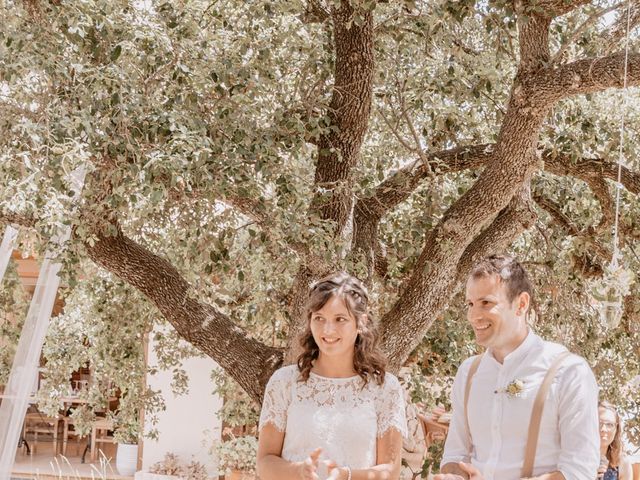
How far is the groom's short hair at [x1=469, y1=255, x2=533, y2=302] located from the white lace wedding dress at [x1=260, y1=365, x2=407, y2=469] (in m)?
0.69

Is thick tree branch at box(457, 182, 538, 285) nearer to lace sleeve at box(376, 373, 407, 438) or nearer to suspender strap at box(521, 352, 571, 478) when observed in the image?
lace sleeve at box(376, 373, 407, 438)

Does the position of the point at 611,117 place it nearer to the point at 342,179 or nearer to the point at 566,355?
the point at 342,179

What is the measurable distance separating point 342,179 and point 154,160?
5.34 feet

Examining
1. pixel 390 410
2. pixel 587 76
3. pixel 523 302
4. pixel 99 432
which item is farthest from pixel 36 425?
pixel 523 302

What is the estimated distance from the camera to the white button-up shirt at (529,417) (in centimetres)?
227

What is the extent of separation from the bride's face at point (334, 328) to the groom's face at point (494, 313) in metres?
0.64

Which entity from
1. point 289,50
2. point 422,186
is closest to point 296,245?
point 289,50

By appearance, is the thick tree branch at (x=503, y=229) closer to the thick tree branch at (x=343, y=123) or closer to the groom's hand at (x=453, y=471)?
the thick tree branch at (x=343, y=123)

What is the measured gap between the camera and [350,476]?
285 cm

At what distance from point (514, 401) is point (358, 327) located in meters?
0.80

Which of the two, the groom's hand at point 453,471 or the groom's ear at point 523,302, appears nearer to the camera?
the groom's hand at point 453,471

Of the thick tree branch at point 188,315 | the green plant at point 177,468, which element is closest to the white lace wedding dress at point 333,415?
the thick tree branch at point 188,315

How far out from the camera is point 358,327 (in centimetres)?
305

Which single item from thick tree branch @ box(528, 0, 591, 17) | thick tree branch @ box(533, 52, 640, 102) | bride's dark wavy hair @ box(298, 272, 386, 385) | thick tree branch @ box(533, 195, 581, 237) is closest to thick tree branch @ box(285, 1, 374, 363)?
thick tree branch @ box(533, 52, 640, 102)
